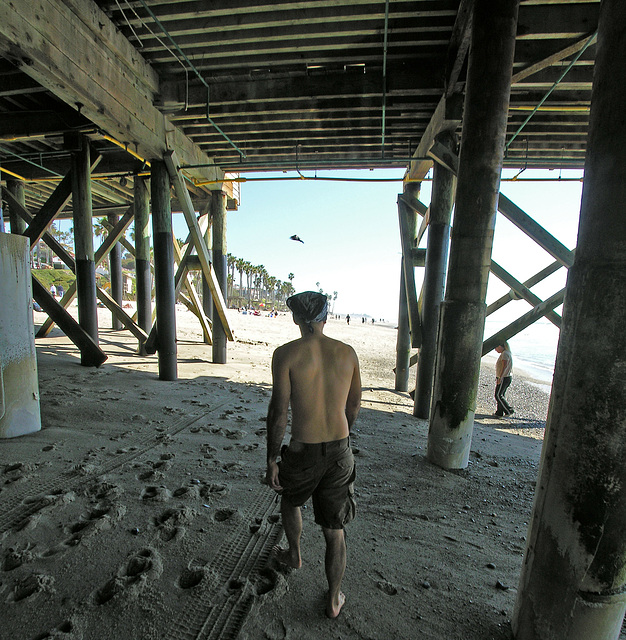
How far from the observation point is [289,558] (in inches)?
87.7

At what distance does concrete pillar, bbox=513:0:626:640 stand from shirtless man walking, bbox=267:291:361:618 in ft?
3.25

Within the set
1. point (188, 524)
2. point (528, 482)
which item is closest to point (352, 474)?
point (188, 524)

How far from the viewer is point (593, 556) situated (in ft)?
4.88

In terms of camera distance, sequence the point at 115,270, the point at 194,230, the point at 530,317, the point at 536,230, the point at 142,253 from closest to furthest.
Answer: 1. the point at 536,230
2. the point at 530,317
3. the point at 194,230
4. the point at 142,253
5. the point at 115,270

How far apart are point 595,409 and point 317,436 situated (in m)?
1.31

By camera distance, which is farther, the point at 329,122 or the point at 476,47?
the point at 329,122

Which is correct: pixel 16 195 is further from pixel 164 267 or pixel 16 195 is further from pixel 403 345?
pixel 403 345

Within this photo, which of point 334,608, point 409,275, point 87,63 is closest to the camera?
point 334,608

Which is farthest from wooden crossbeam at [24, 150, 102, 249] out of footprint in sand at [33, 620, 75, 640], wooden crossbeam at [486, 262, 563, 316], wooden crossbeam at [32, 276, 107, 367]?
wooden crossbeam at [486, 262, 563, 316]

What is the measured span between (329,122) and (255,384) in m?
5.34

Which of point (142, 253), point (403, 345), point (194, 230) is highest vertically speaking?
point (194, 230)

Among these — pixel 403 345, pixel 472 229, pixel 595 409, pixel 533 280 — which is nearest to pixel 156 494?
pixel 595 409

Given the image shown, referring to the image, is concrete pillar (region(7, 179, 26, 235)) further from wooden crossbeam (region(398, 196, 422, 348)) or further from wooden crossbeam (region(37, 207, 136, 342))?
wooden crossbeam (region(398, 196, 422, 348))

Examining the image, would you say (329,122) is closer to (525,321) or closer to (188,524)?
(525,321)
